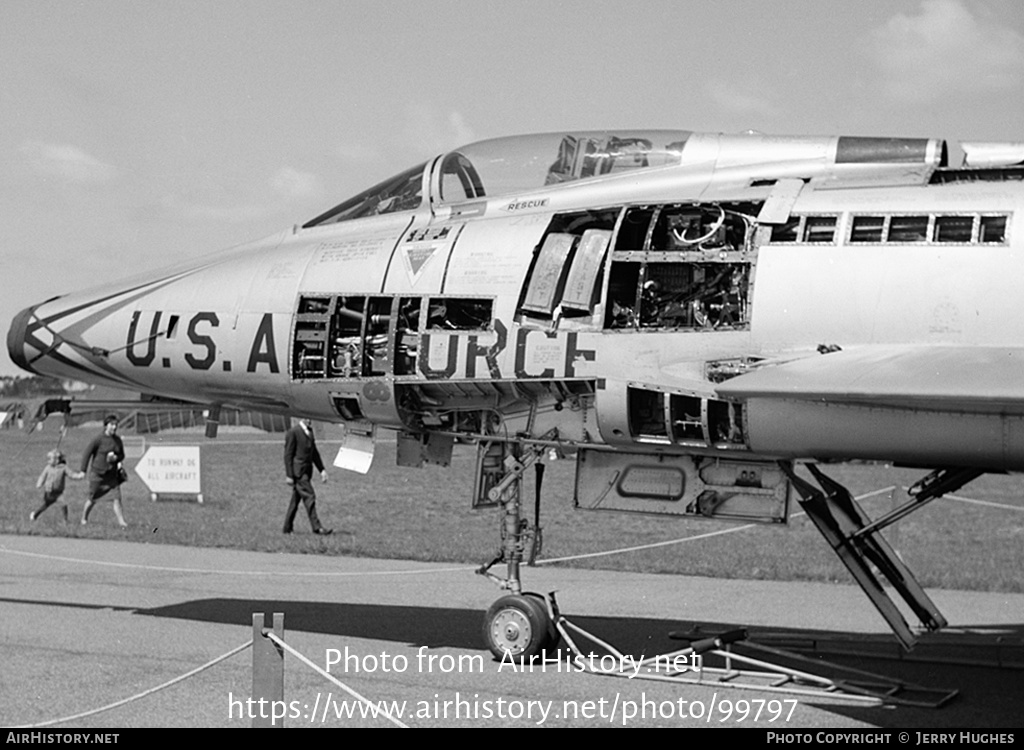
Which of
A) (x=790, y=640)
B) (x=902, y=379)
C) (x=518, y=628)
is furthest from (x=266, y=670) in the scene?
(x=790, y=640)

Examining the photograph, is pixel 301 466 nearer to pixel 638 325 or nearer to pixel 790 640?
pixel 790 640

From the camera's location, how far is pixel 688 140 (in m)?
8.53

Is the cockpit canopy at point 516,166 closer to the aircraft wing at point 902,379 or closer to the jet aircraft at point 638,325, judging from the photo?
the jet aircraft at point 638,325

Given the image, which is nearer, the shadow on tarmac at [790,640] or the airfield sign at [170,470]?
the shadow on tarmac at [790,640]

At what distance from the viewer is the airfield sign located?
2206 centimetres

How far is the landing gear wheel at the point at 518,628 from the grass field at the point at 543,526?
7.15 feet

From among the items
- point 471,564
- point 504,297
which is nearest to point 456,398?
point 504,297

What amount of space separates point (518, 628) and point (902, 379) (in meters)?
3.33

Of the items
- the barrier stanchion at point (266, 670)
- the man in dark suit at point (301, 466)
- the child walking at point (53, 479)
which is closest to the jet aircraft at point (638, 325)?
the barrier stanchion at point (266, 670)

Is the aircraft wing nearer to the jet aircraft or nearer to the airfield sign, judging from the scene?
the jet aircraft

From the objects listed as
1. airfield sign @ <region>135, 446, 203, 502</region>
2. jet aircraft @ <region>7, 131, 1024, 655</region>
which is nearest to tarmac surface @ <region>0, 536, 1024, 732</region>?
jet aircraft @ <region>7, 131, 1024, 655</region>

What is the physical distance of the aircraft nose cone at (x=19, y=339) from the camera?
960 centimetres

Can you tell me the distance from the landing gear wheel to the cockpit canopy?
9.41 ft
